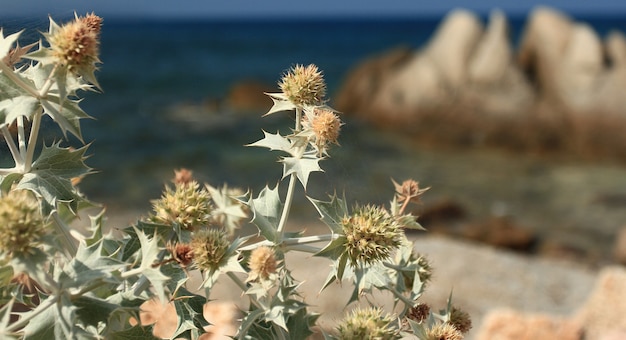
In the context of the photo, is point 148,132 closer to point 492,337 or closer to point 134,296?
point 492,337

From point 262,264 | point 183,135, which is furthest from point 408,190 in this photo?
point 183,135

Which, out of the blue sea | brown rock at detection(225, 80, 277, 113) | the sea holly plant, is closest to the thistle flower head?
the sea holly plant

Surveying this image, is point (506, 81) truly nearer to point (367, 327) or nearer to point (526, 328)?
point (526, 328)

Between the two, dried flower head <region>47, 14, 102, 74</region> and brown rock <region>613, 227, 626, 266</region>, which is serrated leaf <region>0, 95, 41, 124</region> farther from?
brown rock <region>613, 227, 626, 266</region>

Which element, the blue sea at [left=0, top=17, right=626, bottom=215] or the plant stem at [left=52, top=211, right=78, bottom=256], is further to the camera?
the blue sea at [left=0, top=17, right=626, bottom=215]

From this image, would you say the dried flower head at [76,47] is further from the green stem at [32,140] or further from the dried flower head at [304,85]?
the dried flower head at [304,85]

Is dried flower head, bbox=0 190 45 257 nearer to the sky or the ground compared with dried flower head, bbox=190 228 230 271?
nearer to the sky

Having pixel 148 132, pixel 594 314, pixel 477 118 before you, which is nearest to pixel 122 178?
pixel 148 132
